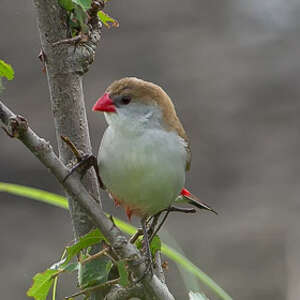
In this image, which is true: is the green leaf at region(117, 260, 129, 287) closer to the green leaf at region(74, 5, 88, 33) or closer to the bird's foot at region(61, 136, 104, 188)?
the bird's foot at region(61, 136, 104, 188)

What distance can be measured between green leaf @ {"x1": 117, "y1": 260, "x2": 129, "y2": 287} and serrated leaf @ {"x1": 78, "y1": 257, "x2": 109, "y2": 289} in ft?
0.28

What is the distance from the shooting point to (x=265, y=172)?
6.02 metres

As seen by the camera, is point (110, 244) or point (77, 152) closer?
point (110, 244)

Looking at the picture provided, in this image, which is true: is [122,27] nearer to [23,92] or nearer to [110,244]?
[23,92]

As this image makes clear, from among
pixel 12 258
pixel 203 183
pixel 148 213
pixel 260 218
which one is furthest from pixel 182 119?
pixel 148 213

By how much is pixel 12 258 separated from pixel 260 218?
1707 millimetres

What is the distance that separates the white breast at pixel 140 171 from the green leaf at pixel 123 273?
29 cm

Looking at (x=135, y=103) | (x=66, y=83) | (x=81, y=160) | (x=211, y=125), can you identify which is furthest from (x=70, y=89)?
(x=211, y=125)

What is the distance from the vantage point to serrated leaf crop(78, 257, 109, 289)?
1789 millimetres

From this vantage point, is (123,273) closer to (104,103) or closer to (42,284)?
(42,284)

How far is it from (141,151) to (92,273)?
1.17ft

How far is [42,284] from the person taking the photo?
5.78 feet

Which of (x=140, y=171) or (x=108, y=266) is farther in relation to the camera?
(x=140, y=171)

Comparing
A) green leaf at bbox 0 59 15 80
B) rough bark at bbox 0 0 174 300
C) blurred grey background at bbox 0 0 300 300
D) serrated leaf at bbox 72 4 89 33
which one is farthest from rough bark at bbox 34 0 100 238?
blurred grey background at bbox 0 0 300 300
